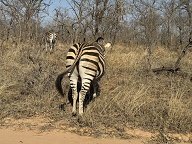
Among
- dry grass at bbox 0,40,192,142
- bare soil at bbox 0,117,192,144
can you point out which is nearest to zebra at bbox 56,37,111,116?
dry grass at bbox 0,40,192,142

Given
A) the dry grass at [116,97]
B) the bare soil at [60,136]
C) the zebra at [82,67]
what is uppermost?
the zebra at [82,67]

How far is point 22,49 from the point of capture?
10.3 m

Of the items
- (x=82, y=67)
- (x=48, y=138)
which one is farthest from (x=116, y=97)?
(x=48, y=138)

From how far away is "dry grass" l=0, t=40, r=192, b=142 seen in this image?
5172 millimetres

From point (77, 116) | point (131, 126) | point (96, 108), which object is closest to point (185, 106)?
point (131, 126)

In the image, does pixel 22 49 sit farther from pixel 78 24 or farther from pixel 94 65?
pixel 94 65

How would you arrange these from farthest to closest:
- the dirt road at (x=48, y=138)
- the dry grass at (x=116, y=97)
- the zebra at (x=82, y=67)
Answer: the zebra at (x=82, y=67)
the dry grass at (x=116, y=97)
the dirt road at (x=48, y=138)

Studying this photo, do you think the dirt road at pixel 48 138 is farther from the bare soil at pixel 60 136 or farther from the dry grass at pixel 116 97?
the dry grass at pixel 116 97

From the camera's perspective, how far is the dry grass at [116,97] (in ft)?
17.0

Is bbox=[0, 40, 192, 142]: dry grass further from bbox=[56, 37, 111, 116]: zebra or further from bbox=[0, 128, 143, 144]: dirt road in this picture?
bbox=[56, 37, 111, 116]: zebra

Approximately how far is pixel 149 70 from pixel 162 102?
8.00 feet

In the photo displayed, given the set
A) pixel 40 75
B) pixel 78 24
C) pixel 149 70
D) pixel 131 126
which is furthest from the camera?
pixel 78 24

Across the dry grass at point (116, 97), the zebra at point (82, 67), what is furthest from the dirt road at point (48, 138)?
the zebra at point (82, 67)

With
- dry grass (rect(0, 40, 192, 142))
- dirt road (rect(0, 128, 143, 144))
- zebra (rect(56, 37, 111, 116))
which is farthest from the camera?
zebra (rect(56, 37, 111, 116))
